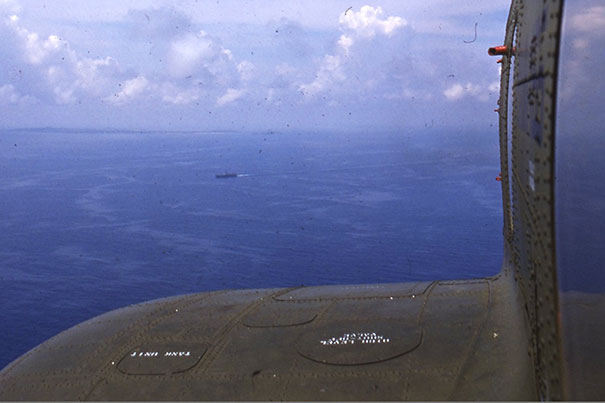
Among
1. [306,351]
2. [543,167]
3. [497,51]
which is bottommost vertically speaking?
[306,351]

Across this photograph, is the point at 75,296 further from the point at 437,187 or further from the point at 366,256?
the point at 437,187

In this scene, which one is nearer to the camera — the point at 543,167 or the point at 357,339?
the point at 543,167

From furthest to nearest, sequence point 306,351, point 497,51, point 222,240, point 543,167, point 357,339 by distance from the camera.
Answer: point 222,240 < point 357,339 < point 306,351 < point 497,51 < point 543,167

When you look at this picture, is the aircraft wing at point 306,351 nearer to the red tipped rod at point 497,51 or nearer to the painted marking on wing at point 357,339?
the painted marking on wing at point 357,339

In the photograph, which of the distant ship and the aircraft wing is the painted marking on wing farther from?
the distant ship

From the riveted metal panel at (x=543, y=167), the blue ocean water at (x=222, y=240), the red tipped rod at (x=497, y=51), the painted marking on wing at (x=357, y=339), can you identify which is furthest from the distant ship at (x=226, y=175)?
the riveted metal panel at (x=543, y=167)

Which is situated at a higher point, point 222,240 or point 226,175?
point 226,175

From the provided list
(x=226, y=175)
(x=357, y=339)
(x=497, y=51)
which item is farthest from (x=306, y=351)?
(x=226, y=175)

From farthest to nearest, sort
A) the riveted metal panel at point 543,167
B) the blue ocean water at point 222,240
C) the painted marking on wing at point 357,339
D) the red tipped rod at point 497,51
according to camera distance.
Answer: the blue ocean water at point 222,240 < the painted marking on wing at point 357,339 < the red tipped rod at point 497,51 < the riveted metal panel at point 543,167

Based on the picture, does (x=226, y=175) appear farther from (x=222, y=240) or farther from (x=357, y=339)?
(x=357, y=339)

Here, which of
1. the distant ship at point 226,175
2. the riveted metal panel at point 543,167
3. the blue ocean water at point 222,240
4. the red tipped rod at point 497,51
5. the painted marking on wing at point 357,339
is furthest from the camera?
the distant ship at point 226,175

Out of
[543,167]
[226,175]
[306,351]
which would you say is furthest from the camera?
[226,175]

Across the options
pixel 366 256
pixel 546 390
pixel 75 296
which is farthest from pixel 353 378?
pixel 366 256
